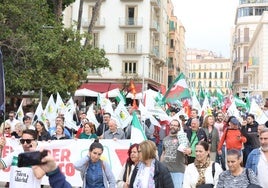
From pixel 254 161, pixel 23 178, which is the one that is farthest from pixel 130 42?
pixel 23 178

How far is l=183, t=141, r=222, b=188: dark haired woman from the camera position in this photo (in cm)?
630

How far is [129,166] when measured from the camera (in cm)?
715

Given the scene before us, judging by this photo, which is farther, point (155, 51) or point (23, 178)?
point (155, 51)

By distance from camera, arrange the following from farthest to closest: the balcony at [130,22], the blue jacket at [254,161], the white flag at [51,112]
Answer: the balcony at [130,22], the white flag at [51,112], the blue jacket at [254,161]

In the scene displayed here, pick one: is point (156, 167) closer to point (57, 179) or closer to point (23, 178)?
point (23, 178)

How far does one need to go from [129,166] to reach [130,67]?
45663mm

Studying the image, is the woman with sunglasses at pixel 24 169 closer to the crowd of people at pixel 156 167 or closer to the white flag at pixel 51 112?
the crowd of people at pixel 156 167

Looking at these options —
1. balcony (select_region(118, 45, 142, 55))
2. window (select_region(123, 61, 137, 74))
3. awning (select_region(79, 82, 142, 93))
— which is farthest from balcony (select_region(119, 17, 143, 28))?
awning (select_region(79, 82, 142, 93))

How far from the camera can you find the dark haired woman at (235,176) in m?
5.54

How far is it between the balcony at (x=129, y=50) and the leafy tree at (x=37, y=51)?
2780 centimetres

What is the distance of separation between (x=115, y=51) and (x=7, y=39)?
31642 mm

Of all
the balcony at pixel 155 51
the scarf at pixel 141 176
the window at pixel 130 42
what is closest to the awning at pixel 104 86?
the window at pixel 130 42

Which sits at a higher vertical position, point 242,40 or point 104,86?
point 242,40

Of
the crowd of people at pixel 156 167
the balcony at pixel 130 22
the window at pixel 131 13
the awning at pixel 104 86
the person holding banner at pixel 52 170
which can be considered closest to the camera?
the person holding banner at pixel 52 170
